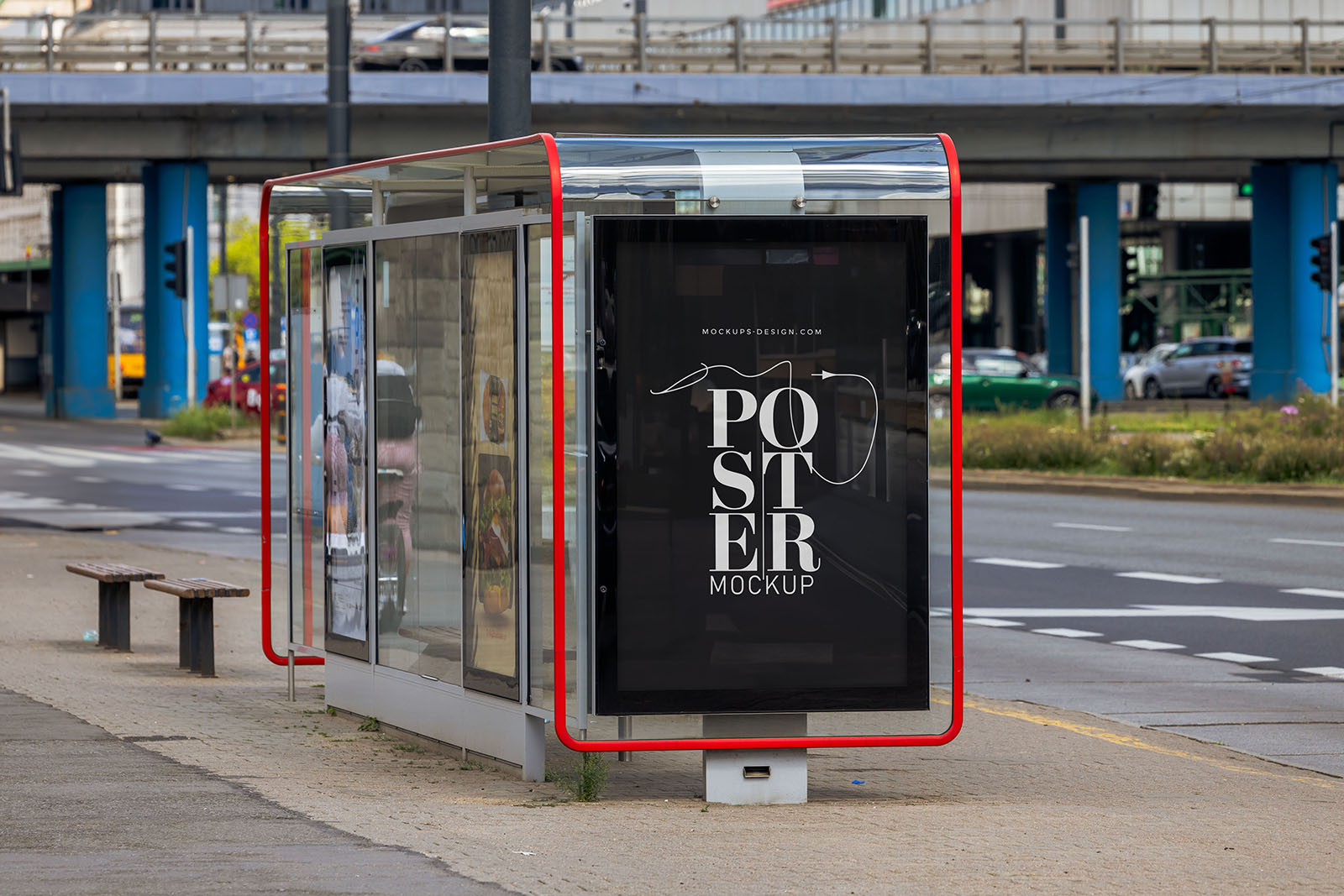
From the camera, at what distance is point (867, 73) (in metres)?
45.8

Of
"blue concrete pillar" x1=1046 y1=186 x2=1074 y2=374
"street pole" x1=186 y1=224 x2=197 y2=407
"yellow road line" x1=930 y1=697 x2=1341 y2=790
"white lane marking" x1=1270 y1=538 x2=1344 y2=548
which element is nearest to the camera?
"yellow road line" x1=930 y1=697 x2=1341 y2=790

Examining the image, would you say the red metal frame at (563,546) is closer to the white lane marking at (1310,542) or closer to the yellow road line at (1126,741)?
the yellow road line at (1126,741)

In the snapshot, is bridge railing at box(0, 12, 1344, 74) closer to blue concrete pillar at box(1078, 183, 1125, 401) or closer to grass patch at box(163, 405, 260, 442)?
grass patch at box(163, 405, 260, 442)

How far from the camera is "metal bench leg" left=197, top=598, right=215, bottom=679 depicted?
10977mm

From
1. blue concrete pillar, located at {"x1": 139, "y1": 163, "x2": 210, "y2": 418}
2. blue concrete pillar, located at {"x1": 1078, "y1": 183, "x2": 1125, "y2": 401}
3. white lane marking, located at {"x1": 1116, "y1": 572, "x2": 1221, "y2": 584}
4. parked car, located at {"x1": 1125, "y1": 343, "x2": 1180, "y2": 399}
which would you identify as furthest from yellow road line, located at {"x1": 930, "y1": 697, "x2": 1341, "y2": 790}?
parked car, located at {"x1": 1125, "y1": 343, "x2": 1180, "y2": 399}

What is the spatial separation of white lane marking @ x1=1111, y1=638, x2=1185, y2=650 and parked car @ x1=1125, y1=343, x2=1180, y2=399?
45.6 metres

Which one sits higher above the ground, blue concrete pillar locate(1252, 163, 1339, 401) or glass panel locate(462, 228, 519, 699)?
blue concrete pillar locate(1252, 163, 1339, 401)

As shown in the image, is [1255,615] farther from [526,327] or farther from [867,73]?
[867,73]

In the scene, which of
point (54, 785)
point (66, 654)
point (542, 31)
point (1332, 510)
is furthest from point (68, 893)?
point (542, 31)

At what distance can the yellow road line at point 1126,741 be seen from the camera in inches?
342

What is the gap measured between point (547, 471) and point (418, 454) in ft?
4.09

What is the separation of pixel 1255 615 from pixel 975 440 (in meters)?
15.9

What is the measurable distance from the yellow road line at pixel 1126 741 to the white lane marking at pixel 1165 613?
13.0 ft

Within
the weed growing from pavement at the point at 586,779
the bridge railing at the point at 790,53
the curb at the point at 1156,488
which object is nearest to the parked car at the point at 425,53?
the bridge railing at the point at 790,53
